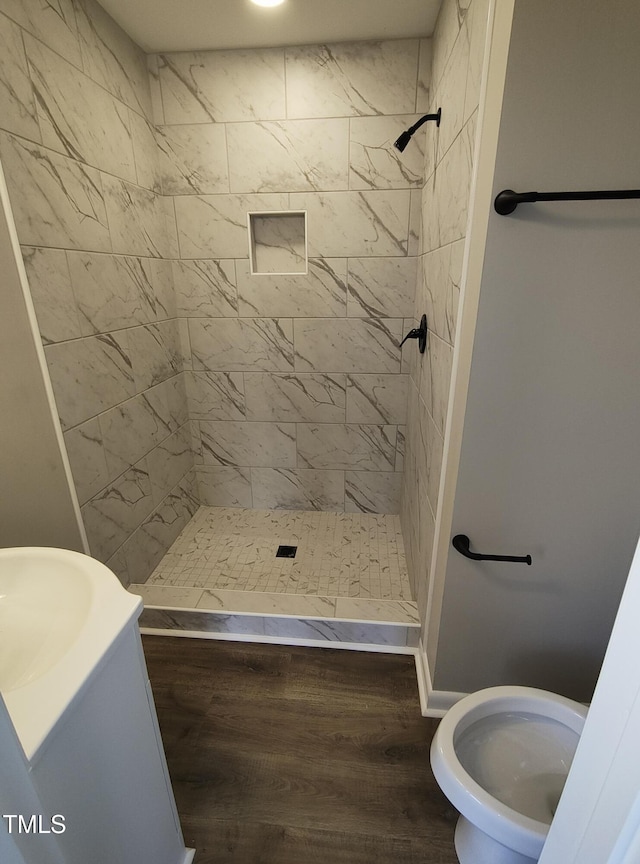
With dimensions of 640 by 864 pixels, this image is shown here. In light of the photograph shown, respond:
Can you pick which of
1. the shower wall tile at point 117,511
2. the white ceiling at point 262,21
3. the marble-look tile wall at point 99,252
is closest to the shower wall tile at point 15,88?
the marble-look tile wall at point 99,252

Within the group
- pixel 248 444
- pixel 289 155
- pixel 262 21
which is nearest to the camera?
pixel 262 21

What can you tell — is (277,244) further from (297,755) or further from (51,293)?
(297,755)

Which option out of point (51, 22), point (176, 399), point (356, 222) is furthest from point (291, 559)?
point (51, 22)

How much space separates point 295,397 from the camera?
7.98 feet

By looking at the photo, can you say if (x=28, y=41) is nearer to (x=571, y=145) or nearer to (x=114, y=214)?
(x=114, y=214)

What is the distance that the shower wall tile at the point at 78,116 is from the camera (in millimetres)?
1348

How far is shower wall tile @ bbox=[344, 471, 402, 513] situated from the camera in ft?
8.32

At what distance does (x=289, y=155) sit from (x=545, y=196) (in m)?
1.53

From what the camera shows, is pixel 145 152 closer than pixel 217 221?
Yes

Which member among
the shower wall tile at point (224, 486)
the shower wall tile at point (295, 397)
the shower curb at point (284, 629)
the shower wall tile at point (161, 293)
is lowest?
the shower curb at point (284, 629)

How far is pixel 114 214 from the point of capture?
1.75 meters

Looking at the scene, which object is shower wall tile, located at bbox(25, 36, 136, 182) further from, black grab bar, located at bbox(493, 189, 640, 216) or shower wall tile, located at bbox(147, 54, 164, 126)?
black grab bar, located at bbox(493, 189, 640, 216)

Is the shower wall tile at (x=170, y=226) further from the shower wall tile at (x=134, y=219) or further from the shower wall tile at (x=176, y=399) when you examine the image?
the shower wall tile at (x=176, y=399)

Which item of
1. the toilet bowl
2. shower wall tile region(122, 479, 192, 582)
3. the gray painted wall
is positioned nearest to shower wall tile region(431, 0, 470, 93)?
the gray painted wall
